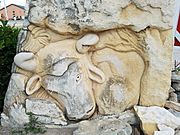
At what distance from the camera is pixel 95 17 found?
9.37ft

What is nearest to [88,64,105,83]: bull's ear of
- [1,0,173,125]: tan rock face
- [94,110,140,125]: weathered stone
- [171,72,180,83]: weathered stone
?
[1,0,173,125]: tan rock face

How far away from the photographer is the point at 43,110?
2908mm

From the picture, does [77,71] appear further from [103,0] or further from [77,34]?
[103,0]

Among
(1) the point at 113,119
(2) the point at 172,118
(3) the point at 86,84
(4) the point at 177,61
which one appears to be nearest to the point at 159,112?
(2) the point at 172,118

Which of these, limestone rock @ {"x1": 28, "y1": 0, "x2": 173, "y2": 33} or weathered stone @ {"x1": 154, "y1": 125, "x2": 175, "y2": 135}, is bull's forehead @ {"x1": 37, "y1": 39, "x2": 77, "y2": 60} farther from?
weathered stone @ {"x1": 154, "y1": 125, "x2": 175, "y2": 135}

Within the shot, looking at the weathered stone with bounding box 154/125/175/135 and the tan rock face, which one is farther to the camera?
the tan rock face

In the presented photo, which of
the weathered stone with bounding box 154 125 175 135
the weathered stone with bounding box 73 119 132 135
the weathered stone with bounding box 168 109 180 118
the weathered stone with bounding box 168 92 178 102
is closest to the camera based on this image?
the weathered stone with bounding box 73 119 132 135

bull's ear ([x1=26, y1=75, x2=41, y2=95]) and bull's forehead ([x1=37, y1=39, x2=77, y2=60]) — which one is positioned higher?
bull's forehead ([x1=37, y1=39, x2=77, y2=60])

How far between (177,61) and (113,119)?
1720 mm

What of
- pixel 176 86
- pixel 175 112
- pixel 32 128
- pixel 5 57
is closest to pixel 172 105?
pixel 175 112

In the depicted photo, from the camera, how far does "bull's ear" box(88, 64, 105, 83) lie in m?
2.96

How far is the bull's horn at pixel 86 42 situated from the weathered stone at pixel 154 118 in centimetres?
60

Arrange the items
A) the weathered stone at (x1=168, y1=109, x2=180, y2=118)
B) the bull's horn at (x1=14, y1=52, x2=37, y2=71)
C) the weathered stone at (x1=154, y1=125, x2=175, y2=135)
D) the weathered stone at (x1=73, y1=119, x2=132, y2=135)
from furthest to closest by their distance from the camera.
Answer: the weathered stone at (x1=168, y1=109, x2=180, y2=118) → the bull's horn at (x1=14, y1=52, x2=37, y2=71) → the weathered stone at (x1=154, y1=125, x2=175, y2=135) → the weathered stone at (x1=73, y1=119, x2=132, y2=135)

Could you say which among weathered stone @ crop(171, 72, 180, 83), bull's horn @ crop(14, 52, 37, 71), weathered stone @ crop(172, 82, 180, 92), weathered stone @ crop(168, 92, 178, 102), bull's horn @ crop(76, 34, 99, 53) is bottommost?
weathered stone @ crop(168, 92, 178, 102)
